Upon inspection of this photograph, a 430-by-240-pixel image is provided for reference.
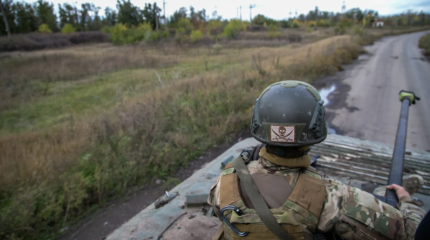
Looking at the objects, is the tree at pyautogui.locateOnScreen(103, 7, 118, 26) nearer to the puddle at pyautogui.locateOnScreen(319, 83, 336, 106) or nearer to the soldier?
the puddle at pyautogui.locateOnScreen(319, 83, 336, 106)

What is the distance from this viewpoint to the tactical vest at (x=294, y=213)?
1.47 metres

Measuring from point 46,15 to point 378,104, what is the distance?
55035 mm

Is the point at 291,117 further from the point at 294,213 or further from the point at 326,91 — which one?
the point at 326,91

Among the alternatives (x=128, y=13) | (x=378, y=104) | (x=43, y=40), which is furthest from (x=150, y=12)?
(x=378, y=104)

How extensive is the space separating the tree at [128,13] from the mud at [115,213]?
1697 inches

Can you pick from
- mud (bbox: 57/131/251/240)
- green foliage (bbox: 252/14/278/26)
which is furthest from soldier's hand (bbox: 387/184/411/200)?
green foliage (bbox: 252/14/278/26)

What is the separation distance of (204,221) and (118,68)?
17464 millimetres

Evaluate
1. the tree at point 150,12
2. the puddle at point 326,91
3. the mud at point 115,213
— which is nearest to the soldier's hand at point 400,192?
the mud at point 115,213

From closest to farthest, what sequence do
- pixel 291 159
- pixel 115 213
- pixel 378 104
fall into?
→ 1. pixel 291 159
2. pixel 115 213
3. pixel 378 104

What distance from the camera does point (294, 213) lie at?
1.47 metres

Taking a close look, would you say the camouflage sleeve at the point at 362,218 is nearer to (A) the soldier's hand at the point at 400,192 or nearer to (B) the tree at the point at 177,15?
(A) the soldier's hand at the point at 400,192

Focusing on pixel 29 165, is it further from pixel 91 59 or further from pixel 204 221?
pixel 91 59

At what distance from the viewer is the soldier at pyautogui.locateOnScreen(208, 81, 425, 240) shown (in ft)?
4.86

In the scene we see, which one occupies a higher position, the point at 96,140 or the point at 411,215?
the point at 411,215
